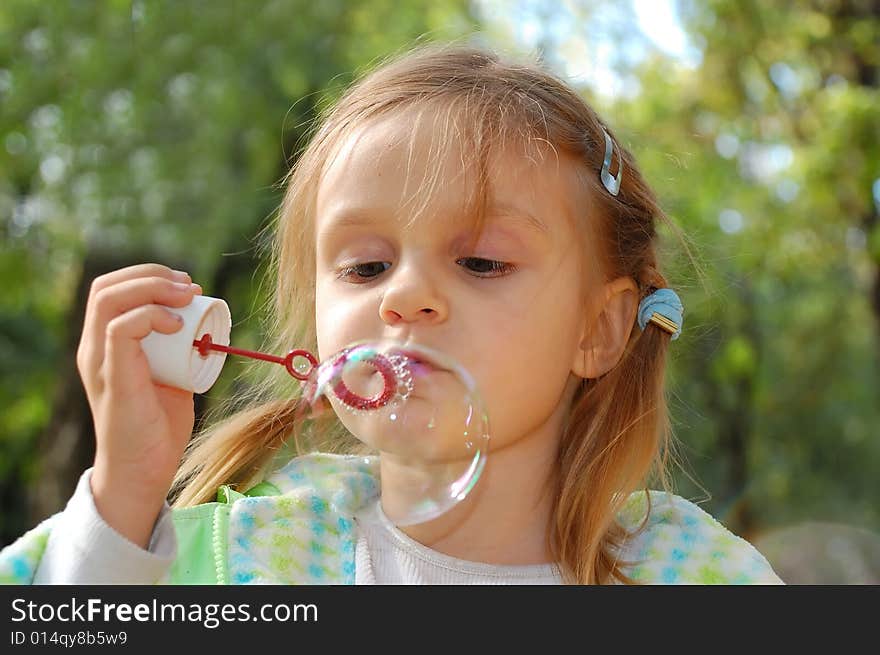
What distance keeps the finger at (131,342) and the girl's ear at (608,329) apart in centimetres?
71

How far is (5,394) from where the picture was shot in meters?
10.0

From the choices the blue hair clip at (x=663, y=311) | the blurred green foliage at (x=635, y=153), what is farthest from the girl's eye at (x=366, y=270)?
the blurred green foliage at (x=635, y=153)

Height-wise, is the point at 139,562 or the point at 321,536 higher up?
the point at 321,536

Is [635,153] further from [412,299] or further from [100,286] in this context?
[100,286]

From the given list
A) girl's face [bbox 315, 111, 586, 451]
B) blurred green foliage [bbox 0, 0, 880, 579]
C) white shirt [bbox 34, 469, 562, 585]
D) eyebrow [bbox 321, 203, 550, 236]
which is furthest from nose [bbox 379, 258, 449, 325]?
blurred green foliage [bbox 0, 0, 880, 579]

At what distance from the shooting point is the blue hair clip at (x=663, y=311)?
1962mm

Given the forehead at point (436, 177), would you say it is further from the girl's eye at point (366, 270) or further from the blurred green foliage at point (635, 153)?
the blurred green foliage at point (635, 153)

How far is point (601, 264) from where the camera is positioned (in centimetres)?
192

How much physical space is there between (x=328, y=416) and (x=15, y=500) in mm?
9070

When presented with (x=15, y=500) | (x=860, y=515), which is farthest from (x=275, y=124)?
(x=860, y=515)

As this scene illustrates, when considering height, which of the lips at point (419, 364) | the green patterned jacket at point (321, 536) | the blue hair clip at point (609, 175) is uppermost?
the blue hair clip at point (609, 175)

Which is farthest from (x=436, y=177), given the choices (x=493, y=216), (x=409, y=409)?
(x=409, y=409)

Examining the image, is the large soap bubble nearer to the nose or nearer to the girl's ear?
the nose

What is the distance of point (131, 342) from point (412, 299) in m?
0.39
